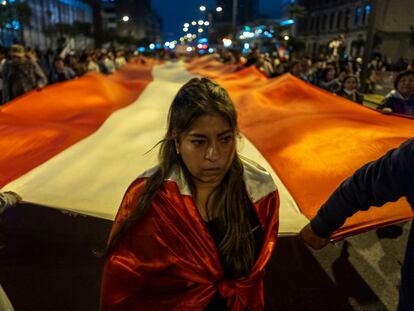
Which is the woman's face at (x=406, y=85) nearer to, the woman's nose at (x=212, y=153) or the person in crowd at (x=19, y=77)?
the woman's nose at (x=212, y=153)

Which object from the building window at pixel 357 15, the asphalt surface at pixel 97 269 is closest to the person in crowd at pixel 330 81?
the asphalt surface at pixel 97 269

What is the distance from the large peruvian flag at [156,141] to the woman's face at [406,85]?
3.14 feet

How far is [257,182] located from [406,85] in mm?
4440

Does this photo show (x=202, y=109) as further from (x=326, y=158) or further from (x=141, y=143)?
(x=141, y=143)

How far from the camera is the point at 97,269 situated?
3727 millimetres

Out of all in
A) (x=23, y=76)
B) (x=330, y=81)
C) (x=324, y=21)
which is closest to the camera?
(x=23, y=76)

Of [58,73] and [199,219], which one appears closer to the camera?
[199,219]

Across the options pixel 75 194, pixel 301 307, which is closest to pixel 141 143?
pixel 75 194

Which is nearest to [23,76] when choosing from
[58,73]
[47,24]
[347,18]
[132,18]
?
[58,73]

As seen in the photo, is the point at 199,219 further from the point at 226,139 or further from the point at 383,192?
the point at 383,192

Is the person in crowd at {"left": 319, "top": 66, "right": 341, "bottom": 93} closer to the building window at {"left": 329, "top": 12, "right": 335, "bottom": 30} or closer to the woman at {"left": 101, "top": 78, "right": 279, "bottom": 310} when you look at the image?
the woman at {"left": 101, "top": 78, "right": 279, "bottom": 310}

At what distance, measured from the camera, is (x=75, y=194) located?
11.2ft

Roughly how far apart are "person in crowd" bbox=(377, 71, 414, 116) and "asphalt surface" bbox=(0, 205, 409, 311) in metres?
1.69

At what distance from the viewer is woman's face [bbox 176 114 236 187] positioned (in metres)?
1.67
